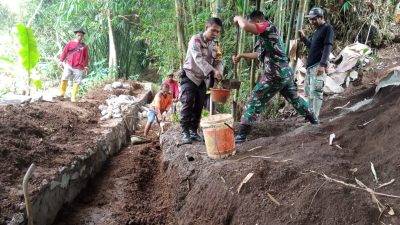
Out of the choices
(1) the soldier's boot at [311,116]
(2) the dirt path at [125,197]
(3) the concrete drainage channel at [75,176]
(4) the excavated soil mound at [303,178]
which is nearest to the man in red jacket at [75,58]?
(3) the concrete drainage channel at [75,176]

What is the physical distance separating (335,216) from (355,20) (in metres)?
Result: 6.46

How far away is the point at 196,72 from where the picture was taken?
4.71 m

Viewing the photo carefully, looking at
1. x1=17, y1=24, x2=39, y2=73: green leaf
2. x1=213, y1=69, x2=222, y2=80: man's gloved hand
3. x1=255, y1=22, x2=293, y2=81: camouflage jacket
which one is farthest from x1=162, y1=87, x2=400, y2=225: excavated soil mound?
x1=17, y1=24, x2=39, y2=73: green leaf

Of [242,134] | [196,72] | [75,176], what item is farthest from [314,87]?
[75,176]

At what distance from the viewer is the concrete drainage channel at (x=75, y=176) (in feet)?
11.7

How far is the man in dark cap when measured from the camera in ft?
16.5

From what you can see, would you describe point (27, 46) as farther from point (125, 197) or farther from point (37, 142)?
point (125, 197)

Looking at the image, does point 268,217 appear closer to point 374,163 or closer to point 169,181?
point 374,163

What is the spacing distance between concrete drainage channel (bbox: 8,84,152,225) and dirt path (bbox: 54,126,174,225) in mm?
121

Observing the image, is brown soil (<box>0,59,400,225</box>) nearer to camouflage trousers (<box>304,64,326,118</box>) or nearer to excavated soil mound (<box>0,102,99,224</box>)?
excavated soil mound (<box>0,102,99,224</box>)

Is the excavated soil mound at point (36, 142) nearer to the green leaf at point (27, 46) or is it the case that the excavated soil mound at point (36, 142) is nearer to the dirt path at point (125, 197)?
the dirt path at point (125, 197)

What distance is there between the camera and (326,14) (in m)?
7.75

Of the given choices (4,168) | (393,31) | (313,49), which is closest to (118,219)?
(4,168)

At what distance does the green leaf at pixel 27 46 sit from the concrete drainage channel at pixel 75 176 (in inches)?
85.3
